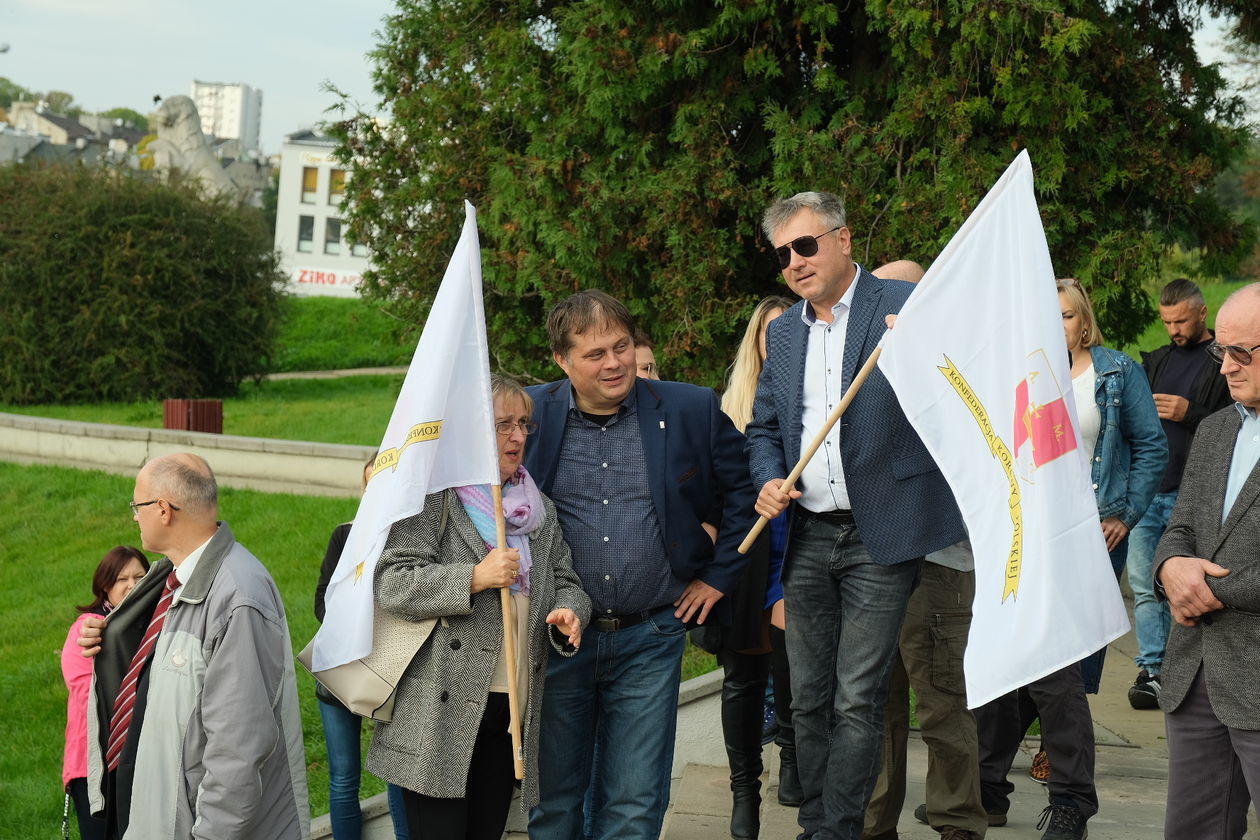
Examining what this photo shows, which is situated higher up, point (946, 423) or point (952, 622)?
point (946, 423)

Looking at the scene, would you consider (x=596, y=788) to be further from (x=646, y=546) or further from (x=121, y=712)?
(x=121, y=712)

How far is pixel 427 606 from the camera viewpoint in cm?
415

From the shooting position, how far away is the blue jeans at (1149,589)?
24.9 ft

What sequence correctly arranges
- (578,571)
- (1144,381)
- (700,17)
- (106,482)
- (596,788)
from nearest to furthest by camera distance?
(578,571) → (596,788) → (1144,381) → (700,17) → (106,482)

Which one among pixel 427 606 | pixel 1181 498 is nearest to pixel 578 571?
pixel 427 606

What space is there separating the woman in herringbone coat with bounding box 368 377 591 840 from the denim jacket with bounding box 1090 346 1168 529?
2.47m

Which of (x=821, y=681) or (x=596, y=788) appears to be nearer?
(x=821, y=681)

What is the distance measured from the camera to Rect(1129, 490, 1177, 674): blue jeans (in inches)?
298

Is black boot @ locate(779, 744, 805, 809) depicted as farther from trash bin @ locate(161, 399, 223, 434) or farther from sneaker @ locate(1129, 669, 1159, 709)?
trash bin @ locate(161, 399, 223, 434)

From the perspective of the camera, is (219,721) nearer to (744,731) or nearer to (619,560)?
(619,560)

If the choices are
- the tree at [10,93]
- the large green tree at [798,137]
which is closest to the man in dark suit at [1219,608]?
the large green tree at [798,137]

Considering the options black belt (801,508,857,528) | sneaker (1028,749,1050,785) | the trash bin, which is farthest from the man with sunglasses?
the trash bin

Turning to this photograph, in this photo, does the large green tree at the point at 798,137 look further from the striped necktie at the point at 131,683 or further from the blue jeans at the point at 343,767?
the striped necktie at the point at 131,683

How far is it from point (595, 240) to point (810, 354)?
5.52 metres
